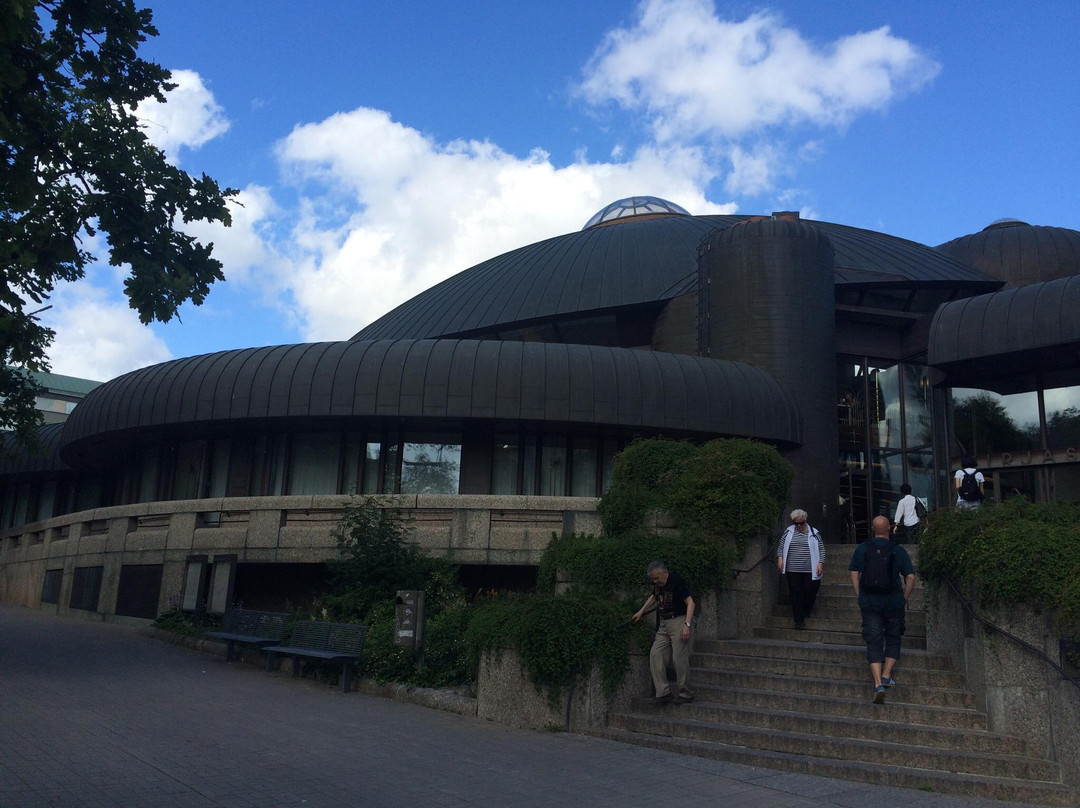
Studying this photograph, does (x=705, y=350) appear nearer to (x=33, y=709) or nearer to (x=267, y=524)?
(x=267, y=524)

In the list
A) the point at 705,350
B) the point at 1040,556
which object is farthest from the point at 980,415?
the point at 1040,556

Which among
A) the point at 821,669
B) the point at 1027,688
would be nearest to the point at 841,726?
the point at 821,669

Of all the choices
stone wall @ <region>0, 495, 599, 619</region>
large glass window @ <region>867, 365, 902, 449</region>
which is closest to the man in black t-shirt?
stone wall @ <region>0, 495, 599, 619</region>

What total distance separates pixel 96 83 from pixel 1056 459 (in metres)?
20.6

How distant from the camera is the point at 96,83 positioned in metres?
9.80

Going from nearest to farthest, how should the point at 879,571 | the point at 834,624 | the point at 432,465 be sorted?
1. the point at 879,571
2. the point at 834,624
3. the point at 432,465

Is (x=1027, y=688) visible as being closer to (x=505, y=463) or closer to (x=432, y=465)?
(x=505, y=463)

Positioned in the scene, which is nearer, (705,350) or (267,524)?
(267,524)

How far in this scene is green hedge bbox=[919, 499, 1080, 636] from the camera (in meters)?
8.12

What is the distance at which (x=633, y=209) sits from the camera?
4341 centimetres

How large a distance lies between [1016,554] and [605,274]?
22.1 meters

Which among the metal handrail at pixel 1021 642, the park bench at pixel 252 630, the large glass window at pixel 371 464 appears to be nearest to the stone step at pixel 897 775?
the metal handrail at pixel 1021 642

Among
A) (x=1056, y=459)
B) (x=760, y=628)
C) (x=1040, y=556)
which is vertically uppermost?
(x=1056, y=459)

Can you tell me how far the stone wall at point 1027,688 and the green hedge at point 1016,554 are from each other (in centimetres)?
20
